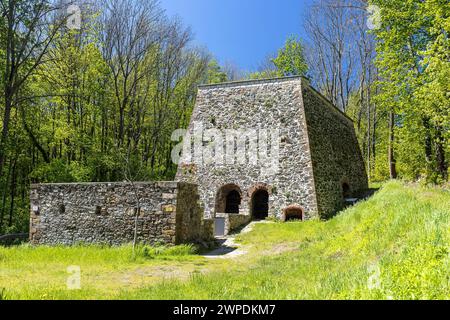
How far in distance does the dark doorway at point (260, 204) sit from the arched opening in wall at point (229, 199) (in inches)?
Answer: 31.1

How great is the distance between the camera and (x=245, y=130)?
18.0 metres

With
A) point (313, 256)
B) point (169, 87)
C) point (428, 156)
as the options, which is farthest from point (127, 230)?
point (169, 87)

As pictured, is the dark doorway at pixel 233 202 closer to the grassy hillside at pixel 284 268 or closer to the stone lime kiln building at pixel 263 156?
the stone lime kiln building at pixel 263 156

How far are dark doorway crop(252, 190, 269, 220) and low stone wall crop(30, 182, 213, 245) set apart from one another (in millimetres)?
5808

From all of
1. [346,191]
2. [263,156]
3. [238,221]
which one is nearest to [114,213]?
[238,221]

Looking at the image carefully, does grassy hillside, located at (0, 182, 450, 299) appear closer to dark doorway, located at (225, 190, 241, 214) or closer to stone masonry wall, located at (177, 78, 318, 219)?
stone masonry wall, located at (177, 78, 318, 219)

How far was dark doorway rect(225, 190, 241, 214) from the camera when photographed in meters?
18.2

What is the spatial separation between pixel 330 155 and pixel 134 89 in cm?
1361

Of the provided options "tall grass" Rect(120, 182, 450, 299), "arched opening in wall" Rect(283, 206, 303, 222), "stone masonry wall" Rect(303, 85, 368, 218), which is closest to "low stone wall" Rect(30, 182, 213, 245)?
"tall grass" Rect(120, 182, 450, 299)

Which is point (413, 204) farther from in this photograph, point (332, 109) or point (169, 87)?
point (169, 87)

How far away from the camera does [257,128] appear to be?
17844 millimetres

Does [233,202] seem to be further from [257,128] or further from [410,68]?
[410,68]

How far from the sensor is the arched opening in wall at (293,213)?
53.7ft
